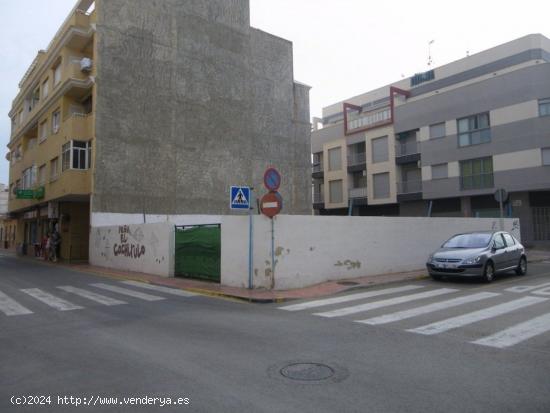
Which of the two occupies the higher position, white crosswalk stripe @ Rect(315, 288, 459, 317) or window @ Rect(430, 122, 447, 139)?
window @ Rect(430, 122, 447, 139)

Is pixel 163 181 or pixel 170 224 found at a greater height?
pixel 163 181

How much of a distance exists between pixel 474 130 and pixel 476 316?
3092 cm

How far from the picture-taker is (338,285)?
12.6 m

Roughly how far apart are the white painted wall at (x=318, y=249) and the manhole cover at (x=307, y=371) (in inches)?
262

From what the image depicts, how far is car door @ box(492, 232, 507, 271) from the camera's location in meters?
13.3

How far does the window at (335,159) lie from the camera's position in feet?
158

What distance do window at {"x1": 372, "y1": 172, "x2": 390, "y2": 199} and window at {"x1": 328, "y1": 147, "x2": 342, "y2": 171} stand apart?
5.39 m

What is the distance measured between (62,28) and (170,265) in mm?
20070

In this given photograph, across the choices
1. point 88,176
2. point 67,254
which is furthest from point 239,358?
point 67,254

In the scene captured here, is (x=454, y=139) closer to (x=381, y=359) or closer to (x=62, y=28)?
(x=62, y=28)

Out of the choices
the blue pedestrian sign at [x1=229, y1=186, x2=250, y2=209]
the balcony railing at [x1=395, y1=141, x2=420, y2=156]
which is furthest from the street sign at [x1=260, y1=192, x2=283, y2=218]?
the balcony railing at [x1=395, y1=141, x2=420, y2=156]

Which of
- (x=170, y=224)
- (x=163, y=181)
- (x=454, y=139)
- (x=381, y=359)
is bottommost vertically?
(x=381, y=359)

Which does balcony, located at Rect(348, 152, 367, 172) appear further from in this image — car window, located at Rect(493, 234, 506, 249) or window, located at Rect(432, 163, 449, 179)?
car window, located at Rect(493, 234, 506, 249)

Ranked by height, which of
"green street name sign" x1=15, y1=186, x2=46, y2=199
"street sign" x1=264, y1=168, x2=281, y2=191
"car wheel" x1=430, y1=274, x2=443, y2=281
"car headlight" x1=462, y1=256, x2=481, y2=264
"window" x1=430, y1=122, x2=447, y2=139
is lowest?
"car wheel" x1=430, y1=274, x2=443, y2=281
